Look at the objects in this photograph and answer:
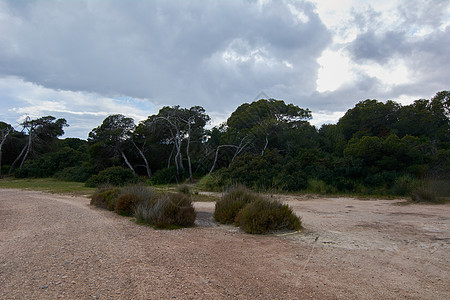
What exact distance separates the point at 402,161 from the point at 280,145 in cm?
1045

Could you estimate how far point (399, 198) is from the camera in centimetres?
1417

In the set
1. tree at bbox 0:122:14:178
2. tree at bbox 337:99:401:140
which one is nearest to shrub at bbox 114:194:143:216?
tree at bbox 337:99:401:140

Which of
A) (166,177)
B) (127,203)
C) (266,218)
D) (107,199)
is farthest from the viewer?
(166,177)

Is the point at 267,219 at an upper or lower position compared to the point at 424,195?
lower

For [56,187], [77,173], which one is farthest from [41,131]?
[56,187]

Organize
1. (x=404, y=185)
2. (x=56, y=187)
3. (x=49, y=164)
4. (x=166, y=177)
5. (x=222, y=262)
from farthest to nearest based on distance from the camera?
(x=49, y=164) < (x=166, y=177) < (x=56, y=187) < (x=404, y=185) < (x=222, y=262)

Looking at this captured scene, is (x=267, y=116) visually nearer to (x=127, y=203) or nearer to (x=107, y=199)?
(x=107, y=199)

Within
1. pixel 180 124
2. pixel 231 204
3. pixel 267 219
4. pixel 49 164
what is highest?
pixel 180 124

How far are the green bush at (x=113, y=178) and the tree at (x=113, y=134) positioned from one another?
21.0ft

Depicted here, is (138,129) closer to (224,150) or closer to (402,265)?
(224,150)

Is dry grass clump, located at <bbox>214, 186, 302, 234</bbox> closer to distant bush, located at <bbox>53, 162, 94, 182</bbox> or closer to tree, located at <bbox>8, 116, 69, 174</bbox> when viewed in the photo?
distant bush, located at <bbox>53, 162, 94, 182</bbox>

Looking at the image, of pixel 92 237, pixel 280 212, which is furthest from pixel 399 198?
pixel 92 237

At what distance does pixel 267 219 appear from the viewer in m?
7.07

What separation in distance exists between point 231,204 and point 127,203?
3.43 meters
